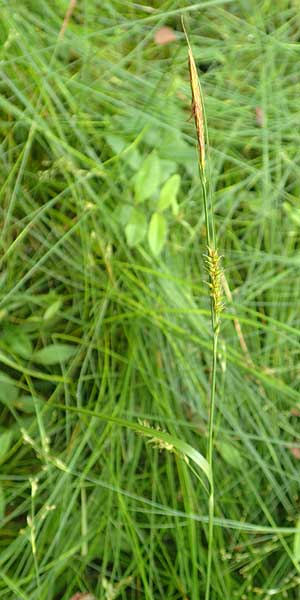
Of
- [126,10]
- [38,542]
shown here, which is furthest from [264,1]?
[38,542]

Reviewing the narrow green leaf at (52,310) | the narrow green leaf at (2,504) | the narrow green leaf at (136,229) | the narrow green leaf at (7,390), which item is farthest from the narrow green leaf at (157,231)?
the narrow green leaf at (2,504)

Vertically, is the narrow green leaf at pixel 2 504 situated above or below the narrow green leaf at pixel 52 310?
below

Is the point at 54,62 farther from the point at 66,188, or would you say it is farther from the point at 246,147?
the point at 246,147

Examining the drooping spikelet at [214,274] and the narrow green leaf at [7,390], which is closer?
the drooping spikelet at [214,274]

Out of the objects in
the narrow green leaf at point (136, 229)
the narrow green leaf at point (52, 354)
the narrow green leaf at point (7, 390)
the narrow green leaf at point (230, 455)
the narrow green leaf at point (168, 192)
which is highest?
the narrow green leaf at point (168, 192)

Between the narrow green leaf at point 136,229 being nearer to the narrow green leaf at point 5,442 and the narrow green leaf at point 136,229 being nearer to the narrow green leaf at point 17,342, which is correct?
the narrow green leaf at point 17,342

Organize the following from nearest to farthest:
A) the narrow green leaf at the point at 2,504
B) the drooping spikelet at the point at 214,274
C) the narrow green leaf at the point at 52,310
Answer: the drooping spikelet at the point at 214,274 → the narrow green leaf at the point at 2,504 → the narrow green leaf at the point at 52,310

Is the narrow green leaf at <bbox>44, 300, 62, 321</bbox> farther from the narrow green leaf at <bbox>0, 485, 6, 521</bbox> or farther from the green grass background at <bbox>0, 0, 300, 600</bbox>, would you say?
the narrow green leaf at <bbox>0, 485, 6, 521</bbox>
